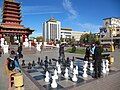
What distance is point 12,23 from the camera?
171 ft

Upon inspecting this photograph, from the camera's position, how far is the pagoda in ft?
162

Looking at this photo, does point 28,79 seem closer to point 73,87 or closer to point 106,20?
point 73,87

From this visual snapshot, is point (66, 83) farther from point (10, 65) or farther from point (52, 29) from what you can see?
point (52, 29)

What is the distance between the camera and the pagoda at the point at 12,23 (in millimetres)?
49500

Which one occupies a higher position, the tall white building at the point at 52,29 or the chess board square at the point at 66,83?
the tall white building at the point at 52,29

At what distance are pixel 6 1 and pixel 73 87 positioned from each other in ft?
167

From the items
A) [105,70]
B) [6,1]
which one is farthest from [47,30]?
[105,70]

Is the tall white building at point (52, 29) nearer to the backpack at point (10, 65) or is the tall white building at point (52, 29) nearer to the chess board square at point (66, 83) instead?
the chess board square at point (66, 83)

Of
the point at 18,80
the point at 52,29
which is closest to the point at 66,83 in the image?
the point at 18,80

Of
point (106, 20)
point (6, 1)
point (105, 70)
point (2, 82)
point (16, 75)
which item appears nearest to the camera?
point (16, 75)

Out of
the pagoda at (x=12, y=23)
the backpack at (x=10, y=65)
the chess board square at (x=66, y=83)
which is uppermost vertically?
the pagoda at (x=12, y=23)

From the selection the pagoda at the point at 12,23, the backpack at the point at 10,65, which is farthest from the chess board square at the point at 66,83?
the pagoda at the point at 12,23

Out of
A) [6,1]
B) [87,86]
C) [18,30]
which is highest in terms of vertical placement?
[6,1]

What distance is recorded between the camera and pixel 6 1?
183ft
